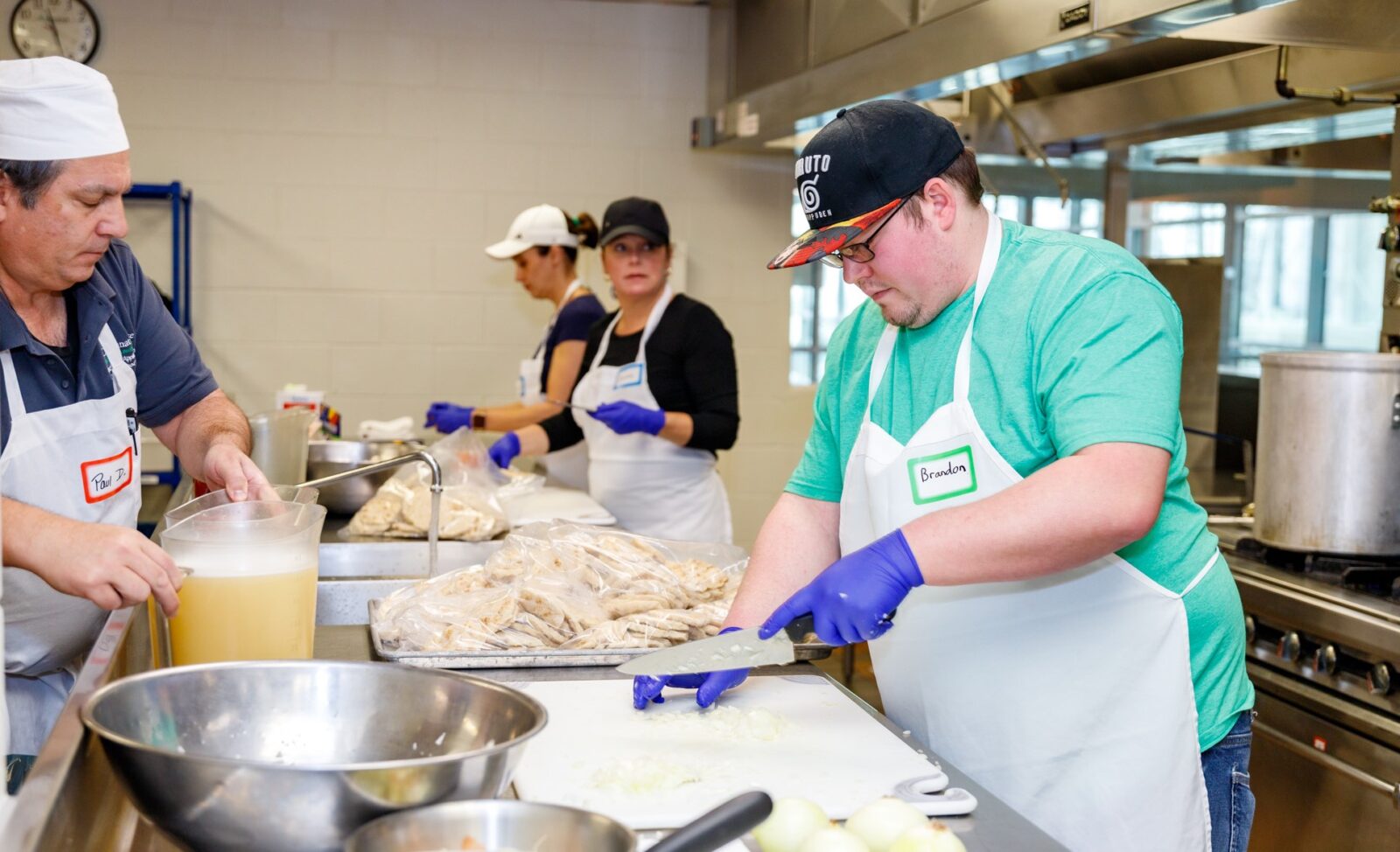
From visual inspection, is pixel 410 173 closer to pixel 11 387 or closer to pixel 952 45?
pixel 952 45

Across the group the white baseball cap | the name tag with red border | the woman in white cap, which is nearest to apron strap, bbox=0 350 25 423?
the name tag with red border

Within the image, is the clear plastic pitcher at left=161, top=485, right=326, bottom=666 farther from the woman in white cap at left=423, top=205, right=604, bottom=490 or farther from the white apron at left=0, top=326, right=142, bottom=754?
the woman in white cap at left=423, top=205, right=604, bottom=490

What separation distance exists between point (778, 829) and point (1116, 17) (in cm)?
174

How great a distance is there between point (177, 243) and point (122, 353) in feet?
10.7

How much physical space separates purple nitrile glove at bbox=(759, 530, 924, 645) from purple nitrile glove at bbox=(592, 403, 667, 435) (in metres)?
2.08

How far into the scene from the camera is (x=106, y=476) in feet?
6.17

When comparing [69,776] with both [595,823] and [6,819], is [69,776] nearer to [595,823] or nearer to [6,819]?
[6,819]

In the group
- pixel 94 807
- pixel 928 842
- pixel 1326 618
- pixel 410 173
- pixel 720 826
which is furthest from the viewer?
pixel 410 173

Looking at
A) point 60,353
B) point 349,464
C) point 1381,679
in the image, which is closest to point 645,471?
point 349,464

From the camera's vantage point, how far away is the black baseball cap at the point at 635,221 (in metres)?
3.63

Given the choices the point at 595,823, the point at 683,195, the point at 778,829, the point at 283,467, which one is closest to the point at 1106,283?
the point at 778,829

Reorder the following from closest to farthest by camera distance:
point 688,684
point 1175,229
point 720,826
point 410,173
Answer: point 720,826 < point 688,684 < point 1175,229 < point 410,173

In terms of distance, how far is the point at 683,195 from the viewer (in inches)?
218

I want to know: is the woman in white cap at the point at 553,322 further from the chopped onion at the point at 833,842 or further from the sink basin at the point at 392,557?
the chopped onion at the point at 833,842
